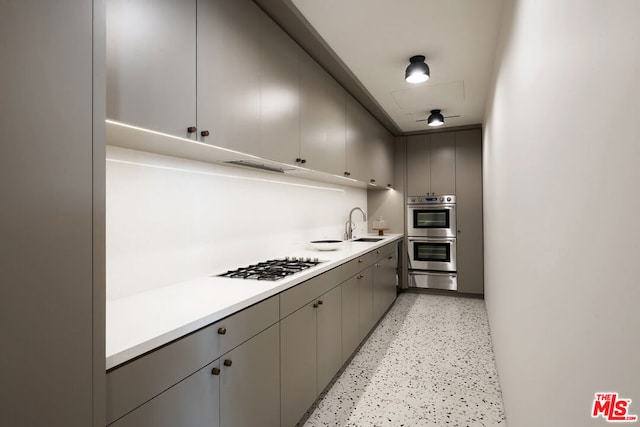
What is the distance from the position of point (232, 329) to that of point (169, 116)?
893 millimetres

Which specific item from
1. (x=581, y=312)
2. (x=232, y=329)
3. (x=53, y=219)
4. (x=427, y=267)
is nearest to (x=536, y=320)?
(x=581, y=312)

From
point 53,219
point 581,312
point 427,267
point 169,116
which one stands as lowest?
point 427,267

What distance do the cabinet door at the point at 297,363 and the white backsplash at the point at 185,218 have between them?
0.63 m

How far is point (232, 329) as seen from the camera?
1.36 meters

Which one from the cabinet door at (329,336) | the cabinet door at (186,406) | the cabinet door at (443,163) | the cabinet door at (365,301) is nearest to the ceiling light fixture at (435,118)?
the cabinet door at (443,163)

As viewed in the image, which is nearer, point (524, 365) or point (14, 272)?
point (14, 272)

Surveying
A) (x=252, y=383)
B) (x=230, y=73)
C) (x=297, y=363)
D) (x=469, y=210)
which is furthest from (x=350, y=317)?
(x=469, y=210)

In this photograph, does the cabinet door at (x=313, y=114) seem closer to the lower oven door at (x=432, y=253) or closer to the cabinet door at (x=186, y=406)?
the cabinet door at (x=186, y=406)

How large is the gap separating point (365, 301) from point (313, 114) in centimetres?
175

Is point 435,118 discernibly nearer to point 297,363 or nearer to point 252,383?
point 297,363

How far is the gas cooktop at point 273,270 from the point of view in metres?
1.91

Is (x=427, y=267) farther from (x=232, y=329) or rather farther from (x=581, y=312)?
(x=581, y=312)

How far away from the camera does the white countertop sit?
1009 millimetres

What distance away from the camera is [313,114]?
8.55 ft
